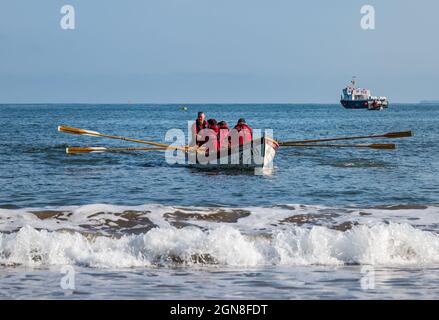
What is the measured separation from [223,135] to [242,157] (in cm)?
109

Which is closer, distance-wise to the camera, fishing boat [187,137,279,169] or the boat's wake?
the boat's wake

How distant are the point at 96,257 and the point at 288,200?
26.6 feet

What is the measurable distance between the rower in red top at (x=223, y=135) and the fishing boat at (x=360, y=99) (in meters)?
118

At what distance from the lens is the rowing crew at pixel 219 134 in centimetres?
2512

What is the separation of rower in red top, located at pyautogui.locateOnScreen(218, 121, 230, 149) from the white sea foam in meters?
12.4

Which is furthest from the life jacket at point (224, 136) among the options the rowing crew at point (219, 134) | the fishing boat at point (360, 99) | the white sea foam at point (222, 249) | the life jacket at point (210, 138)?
the fishing boat at point (360, 99)

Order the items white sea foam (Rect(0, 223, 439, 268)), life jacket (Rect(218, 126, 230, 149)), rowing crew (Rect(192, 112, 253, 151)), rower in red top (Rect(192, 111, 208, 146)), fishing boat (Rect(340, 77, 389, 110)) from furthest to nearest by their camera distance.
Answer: fishing boat (Rect(340, 77, 389, 110))
rower in red top (Rect(192, 111, 208, 146))
life jacket (Rect(218, 126, 230, 149))
rowing crew (Rect(192, 112, 253, 151))
white sea foam (Rect(0, 223, 439, 268))

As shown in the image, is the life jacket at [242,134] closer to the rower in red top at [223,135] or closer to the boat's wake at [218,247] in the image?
the rower in red top at [223,135]

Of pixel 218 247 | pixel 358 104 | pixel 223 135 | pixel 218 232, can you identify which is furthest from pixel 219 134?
pixel 358 104

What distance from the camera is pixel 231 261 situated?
12211mm

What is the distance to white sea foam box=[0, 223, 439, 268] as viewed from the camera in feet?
40.1

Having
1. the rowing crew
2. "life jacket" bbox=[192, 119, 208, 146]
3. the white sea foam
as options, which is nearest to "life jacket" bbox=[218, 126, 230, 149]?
the rowing crew

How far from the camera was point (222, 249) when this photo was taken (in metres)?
12.4

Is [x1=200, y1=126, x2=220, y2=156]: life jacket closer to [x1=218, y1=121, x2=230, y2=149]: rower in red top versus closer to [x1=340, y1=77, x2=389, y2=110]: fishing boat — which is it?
[x1=218, y1=121, x2=230, y2=149]: rower in red top
